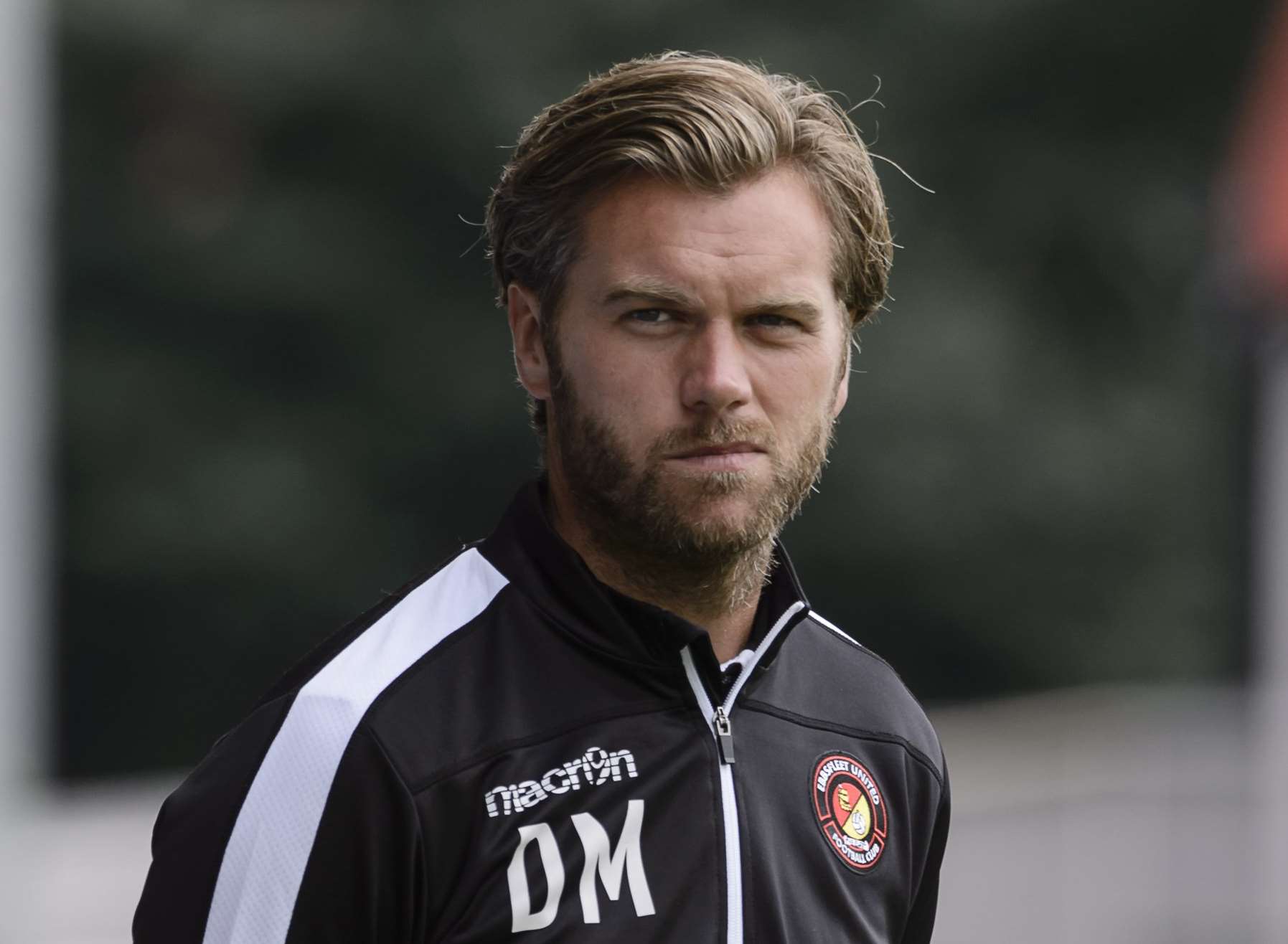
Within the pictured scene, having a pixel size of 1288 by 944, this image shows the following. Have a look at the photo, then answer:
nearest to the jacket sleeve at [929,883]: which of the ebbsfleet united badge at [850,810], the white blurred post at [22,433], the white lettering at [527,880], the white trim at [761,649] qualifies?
the ebbsfleet united badge at [850,810]

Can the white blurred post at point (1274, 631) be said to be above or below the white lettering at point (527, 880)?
above

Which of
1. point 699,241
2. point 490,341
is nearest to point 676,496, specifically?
point 699,241

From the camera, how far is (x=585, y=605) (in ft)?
8.03

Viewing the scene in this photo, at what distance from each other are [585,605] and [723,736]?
24 cm

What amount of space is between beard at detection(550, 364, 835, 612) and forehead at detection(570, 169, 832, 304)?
0.17 m

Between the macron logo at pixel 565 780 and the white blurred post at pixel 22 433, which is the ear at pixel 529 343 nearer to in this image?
the macron logo at pixel 565 780

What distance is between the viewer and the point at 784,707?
8.52 feet

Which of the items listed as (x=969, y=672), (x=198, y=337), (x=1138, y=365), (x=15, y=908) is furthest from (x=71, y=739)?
(x=1138, y=365)

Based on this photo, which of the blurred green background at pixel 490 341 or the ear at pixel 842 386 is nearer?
the ear at pixel 842 386

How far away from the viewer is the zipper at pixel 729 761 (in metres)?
2.35

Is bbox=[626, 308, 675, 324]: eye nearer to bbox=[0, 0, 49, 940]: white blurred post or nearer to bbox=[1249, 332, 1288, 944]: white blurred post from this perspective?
bbox=[0, 0, 49, 940]: white blurred post

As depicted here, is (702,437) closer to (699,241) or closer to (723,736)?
(699,241)

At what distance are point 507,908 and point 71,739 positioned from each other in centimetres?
648

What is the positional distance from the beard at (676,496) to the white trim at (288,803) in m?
0.33
